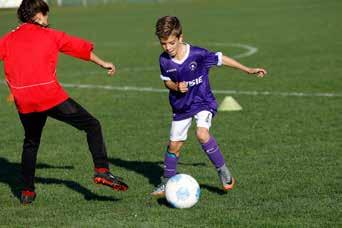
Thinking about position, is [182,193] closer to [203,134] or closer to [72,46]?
[203,134]

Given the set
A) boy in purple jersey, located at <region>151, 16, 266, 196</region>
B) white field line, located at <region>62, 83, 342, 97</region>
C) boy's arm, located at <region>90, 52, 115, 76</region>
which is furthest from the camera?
white field line, located at <region>62, 83, 342, 97</region>

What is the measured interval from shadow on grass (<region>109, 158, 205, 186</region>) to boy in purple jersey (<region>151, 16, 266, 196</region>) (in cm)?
74

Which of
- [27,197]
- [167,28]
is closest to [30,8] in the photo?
[167,28]

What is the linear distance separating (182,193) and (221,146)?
3.31m

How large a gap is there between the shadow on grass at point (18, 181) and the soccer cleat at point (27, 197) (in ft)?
1.18

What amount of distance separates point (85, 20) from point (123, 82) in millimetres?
22516

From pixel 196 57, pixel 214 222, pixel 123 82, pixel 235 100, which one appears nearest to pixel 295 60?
pixel 123 82

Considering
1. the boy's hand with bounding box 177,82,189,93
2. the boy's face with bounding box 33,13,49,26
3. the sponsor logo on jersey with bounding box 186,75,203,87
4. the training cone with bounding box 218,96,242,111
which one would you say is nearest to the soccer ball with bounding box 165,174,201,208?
the boy's hand with bounding box 177,82,189,93

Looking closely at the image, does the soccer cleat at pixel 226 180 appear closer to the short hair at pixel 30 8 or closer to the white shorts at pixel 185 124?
the white shorts at pixel 185 124

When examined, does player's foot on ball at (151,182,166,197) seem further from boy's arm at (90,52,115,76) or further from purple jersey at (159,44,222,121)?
boy's arm at (90,52,115,76)

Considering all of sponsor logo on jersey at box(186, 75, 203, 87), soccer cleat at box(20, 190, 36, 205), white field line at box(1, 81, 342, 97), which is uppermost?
sponsor logo on jersey at box(186, 75, 203, 87)

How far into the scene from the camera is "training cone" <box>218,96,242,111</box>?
1402cm

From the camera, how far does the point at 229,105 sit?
14055 mm

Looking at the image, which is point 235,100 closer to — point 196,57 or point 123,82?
point 123,82
